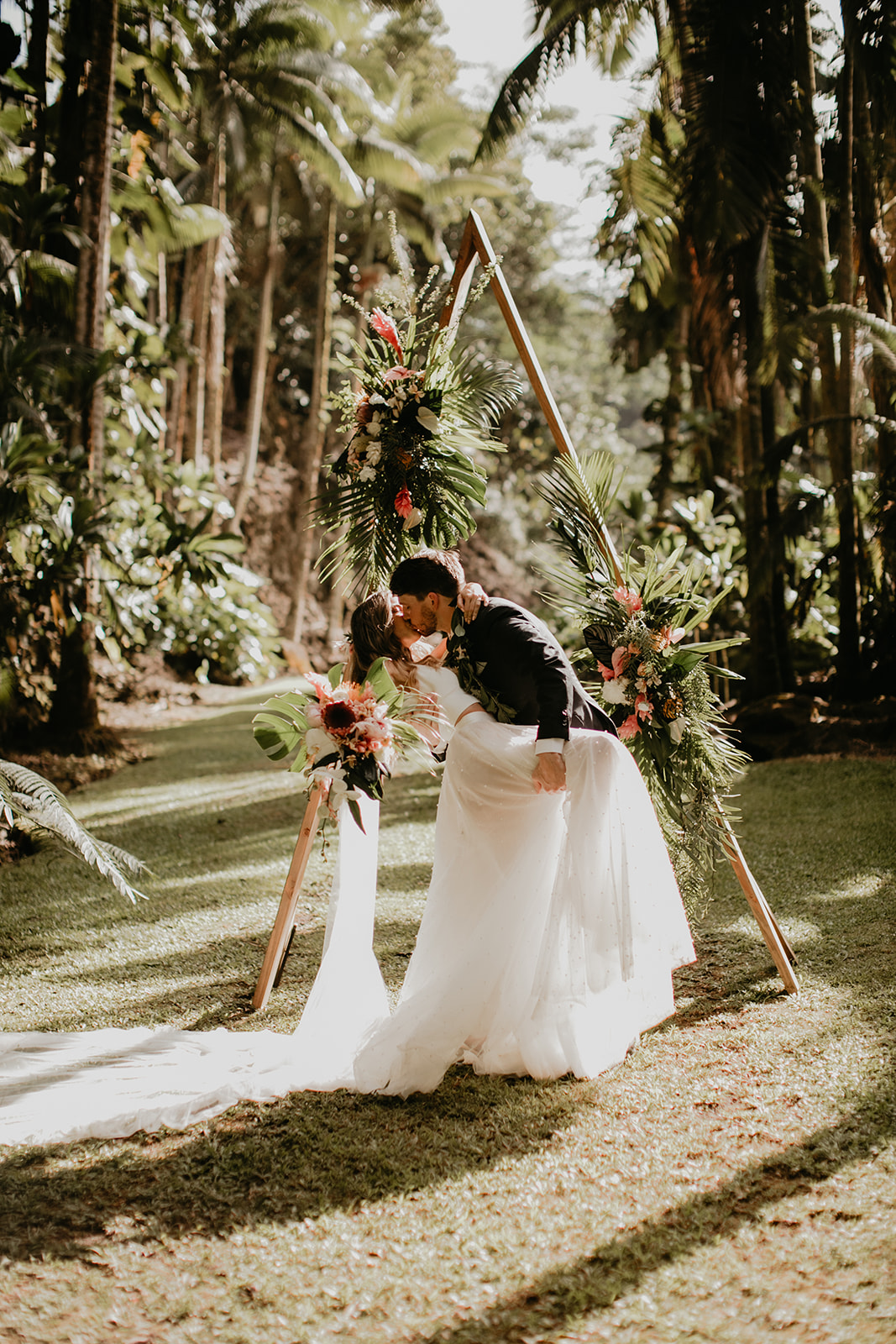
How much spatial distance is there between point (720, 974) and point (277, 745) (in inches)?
83.8

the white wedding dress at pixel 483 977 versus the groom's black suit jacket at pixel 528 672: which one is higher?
the groom's black suit jacket at pixel 528 672

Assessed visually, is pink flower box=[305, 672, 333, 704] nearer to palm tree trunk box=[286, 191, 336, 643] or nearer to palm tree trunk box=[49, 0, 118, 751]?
palm tree trunk box=[49, 0, 118, 751]

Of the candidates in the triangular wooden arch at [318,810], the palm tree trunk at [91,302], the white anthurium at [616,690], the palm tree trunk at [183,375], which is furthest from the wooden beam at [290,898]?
the palm tree trunk at [183,375]

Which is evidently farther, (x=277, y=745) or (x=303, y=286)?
(x=303, y=286)

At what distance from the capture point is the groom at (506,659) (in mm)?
3348

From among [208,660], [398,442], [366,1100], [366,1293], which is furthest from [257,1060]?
[208,660]

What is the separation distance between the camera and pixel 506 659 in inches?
139

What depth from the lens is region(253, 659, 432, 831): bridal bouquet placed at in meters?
3.43

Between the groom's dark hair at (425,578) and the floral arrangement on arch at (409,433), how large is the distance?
Result: 2.22ft

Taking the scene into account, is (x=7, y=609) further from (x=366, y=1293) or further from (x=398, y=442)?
(x=366, y=1293)

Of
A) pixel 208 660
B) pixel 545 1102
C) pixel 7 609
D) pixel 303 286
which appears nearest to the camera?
pixel 545 1102

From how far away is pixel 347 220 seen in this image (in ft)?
84.6

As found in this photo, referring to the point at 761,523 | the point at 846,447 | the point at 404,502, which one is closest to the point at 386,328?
the point at 404,502

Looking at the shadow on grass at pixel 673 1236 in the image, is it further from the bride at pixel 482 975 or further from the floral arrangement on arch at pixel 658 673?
the floral arrangement on arch at pixel 658 673
